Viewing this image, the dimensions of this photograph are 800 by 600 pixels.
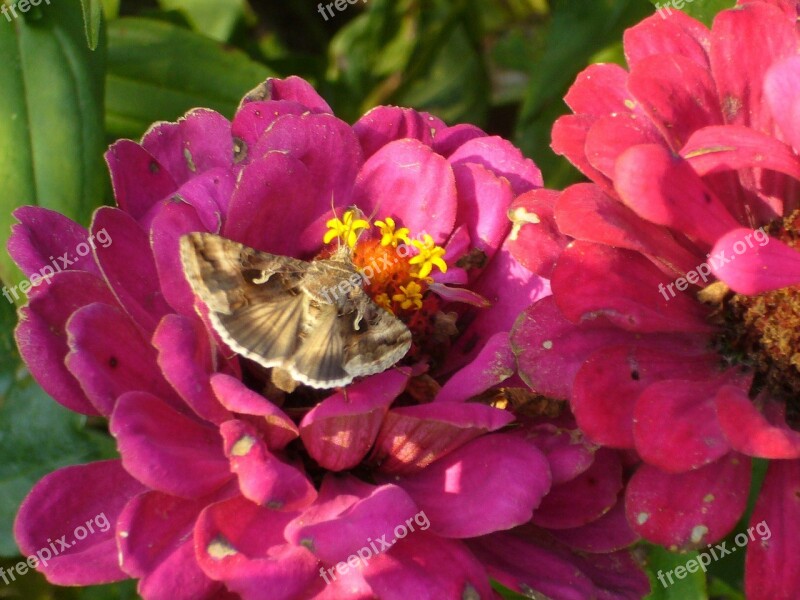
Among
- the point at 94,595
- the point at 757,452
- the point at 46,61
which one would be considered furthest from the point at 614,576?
the point at 46,61

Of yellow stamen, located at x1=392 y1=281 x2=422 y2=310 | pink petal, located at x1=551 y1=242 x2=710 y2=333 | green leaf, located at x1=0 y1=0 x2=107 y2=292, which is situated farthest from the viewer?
green leaf, located at x1=0 y1=0 x2=107 y2=292

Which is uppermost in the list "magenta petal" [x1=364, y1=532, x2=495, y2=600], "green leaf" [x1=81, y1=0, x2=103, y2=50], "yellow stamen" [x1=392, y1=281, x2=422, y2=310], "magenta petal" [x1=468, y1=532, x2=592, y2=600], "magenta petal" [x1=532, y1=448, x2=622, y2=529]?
"green leaf" [x1=81, y1=0, x2=103, y2=50]

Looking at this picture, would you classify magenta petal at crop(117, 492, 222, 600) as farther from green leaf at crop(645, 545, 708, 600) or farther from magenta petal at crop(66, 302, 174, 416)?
green leaf at crop(645, 545, 708, 600)

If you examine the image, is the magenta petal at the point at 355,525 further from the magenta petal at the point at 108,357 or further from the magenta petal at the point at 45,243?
the magenta petal at the point at 45,243

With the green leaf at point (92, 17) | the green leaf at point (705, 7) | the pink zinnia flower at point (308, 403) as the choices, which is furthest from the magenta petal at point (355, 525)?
the green leaf at point (705, 7)

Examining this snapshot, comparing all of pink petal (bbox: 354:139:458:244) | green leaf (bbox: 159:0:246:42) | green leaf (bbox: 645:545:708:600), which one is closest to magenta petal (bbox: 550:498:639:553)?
green leaf (bbox: 645:545:708:600)

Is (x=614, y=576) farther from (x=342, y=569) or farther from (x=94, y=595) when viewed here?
(x=94, y=595)

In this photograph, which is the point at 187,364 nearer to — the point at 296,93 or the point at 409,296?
the point at 409,296
